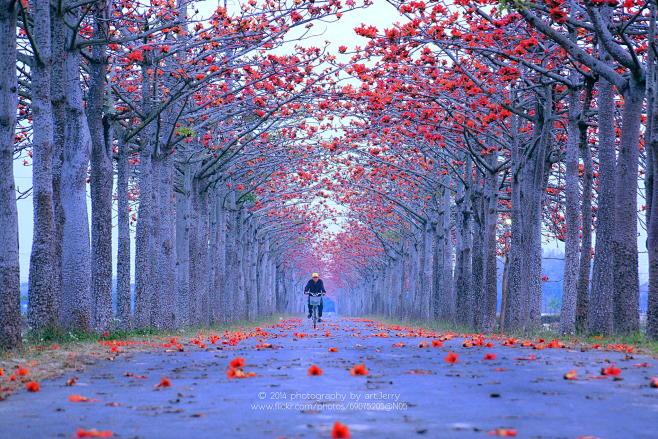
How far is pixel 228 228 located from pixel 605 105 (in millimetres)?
27081

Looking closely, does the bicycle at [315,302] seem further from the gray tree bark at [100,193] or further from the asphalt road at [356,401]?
the asphalt road at [356,401]

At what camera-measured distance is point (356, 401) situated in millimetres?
6598

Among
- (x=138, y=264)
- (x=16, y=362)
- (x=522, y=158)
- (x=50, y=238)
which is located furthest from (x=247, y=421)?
(x=522, y=158)

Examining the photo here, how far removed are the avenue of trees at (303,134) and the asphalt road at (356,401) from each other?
15.7 feet

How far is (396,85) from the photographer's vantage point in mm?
21828

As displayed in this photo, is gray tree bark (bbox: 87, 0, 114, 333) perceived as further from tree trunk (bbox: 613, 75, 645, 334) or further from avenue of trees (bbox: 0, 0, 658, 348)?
tree trunk (bbox: 613, 75, 645, 334)

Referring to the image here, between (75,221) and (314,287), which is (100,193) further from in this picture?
(314,287)

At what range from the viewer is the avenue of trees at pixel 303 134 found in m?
14.5

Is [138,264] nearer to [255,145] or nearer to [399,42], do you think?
[399,42]

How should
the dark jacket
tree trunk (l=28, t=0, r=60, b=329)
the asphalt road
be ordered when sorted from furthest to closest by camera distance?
the dark jacket < tree trunk (l=28, t=0, r=60, b=329) < the asphalt road

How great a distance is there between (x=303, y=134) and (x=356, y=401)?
2512 cm

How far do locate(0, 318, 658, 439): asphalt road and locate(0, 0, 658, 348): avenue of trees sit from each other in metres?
4.79

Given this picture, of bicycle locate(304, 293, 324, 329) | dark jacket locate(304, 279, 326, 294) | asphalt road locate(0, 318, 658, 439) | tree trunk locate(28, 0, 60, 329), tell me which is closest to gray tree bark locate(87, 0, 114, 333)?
tree trunk locate(28, 0, 60, 329)

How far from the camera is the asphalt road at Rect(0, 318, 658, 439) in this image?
5.24 metres
